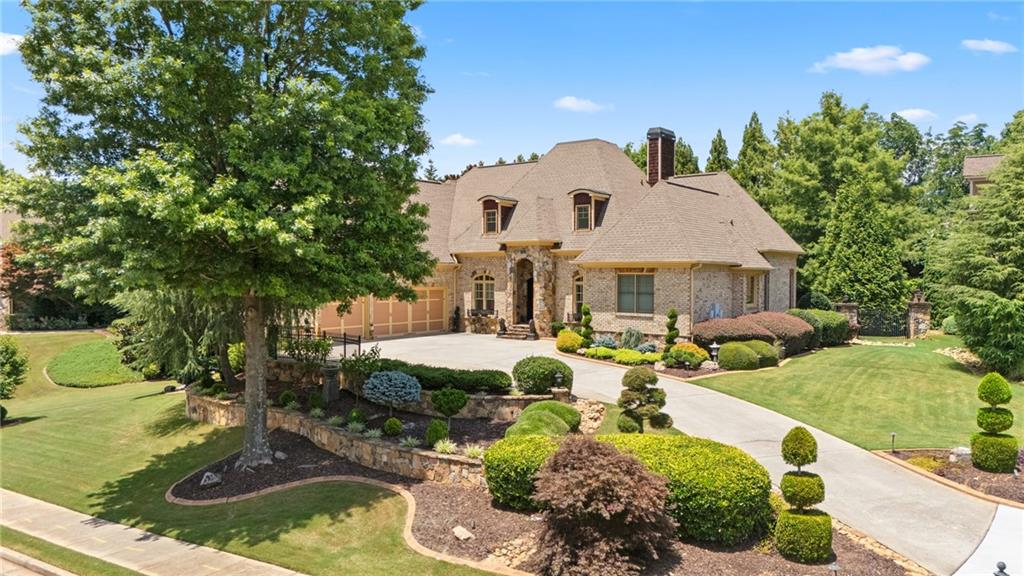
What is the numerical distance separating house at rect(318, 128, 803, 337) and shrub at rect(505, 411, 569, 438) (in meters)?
12.8

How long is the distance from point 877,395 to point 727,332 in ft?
19.5

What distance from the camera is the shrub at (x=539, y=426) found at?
42.7 ft

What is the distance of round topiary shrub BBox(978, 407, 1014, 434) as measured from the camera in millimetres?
13023

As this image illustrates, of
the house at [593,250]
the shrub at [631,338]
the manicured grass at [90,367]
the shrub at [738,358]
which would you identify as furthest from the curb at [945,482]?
the manicured grass at [90,367]

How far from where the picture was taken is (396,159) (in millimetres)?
14000

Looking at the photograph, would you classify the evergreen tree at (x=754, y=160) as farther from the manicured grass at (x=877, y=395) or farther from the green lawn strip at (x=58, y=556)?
the green lawn strip at (x=58, y=556)

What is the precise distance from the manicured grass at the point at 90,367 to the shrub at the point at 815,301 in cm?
3581

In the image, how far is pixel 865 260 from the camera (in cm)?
3556

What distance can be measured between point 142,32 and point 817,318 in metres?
29.3

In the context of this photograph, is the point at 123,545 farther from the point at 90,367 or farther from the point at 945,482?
the point at 90,367

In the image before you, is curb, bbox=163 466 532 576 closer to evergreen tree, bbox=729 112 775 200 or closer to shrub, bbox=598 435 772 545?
shrub, bbox=598 435 772 545

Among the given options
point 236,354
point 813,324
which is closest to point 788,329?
point 813,324

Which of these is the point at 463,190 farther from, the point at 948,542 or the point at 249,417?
the point at 948,542

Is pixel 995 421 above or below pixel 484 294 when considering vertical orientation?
below
